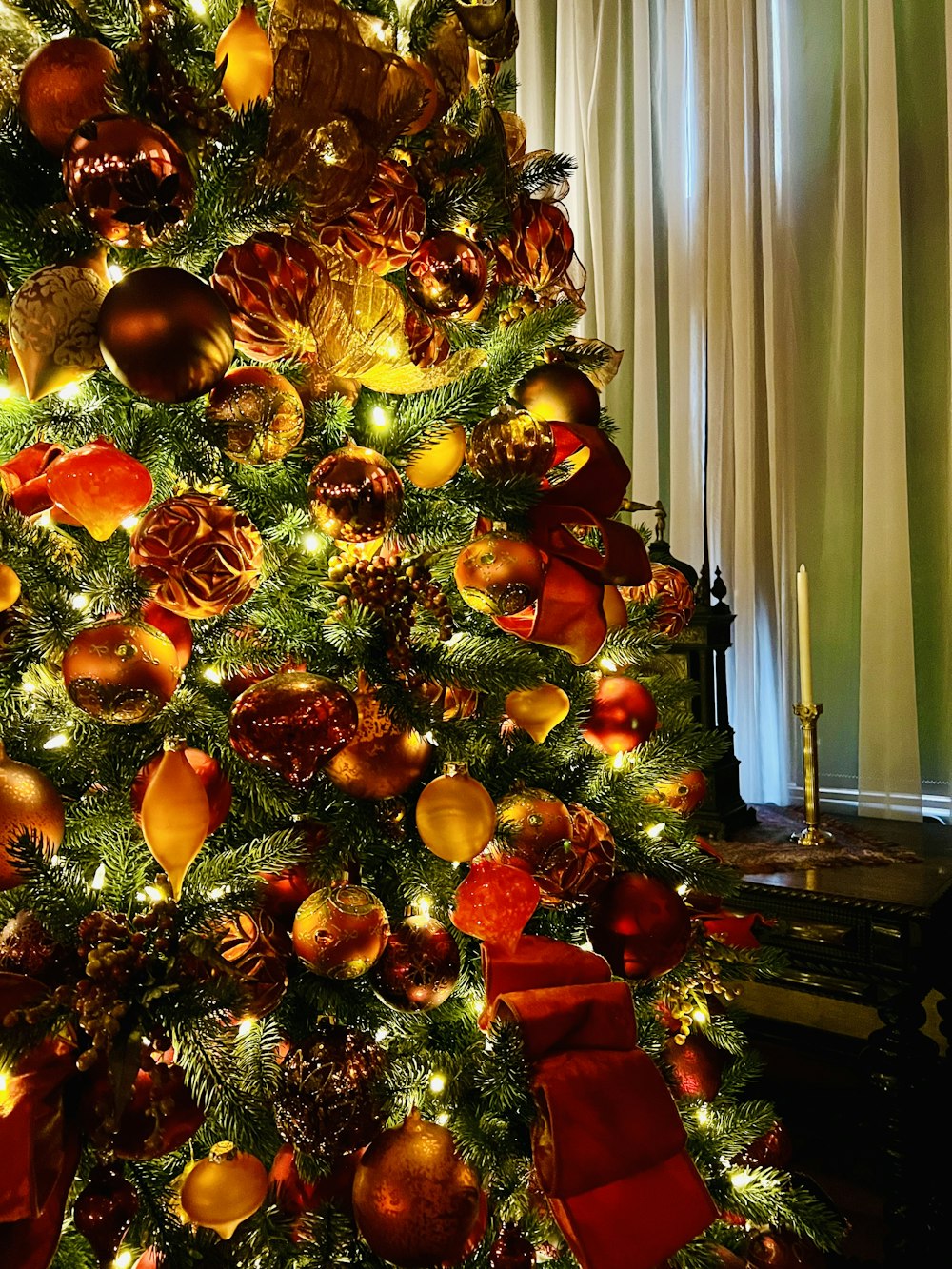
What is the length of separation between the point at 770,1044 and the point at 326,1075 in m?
1.28

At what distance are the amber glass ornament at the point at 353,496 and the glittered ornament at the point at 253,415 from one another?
0.04m

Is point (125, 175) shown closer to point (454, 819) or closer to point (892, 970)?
point (454, 819)

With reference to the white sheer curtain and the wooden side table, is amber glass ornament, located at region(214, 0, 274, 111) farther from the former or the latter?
the white sheer curtain

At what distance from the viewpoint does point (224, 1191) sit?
54cm

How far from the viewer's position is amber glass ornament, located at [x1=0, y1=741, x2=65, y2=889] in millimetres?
472

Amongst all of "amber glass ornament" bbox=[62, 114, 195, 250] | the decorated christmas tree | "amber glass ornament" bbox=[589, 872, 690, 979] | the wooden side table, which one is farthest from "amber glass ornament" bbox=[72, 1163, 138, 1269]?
the wooden side table

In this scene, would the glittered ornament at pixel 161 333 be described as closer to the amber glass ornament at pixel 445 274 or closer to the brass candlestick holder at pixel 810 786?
the amber glass ornament at pixel 445 274

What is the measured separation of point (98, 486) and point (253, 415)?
4.4 inches

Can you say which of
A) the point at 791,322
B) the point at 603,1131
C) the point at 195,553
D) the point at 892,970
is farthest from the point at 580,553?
the point at 791,322

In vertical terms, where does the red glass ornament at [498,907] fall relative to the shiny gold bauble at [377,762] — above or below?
below

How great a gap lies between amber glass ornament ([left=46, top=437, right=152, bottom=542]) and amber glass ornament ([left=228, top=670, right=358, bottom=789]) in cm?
14

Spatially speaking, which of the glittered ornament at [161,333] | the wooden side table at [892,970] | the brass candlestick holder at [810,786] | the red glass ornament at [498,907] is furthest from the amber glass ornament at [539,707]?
the brass candlestick holder at [810,786]

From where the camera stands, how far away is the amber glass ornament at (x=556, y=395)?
743mm

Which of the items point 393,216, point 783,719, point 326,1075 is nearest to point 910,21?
point 783,719
